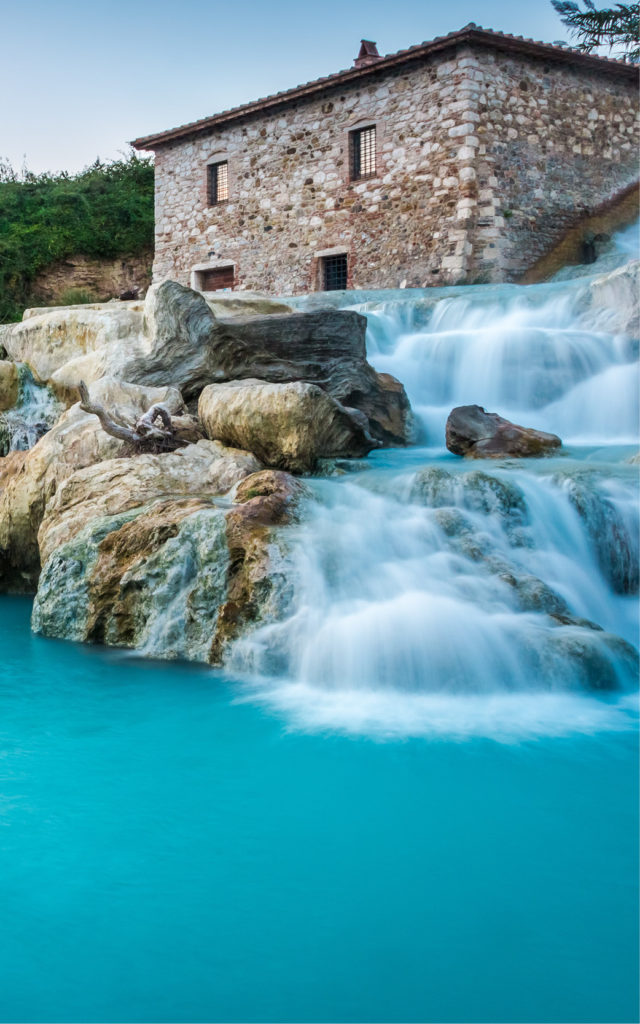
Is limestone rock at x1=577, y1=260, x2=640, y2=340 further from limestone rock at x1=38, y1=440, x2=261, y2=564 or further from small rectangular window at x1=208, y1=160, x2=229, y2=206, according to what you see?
small rectangular window at x1=208, y1=160, x2=229, y2=206

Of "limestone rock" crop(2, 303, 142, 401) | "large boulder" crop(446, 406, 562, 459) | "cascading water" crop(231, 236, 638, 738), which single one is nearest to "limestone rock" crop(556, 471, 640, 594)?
"cascading water" crop(231, 236, 638, 738)

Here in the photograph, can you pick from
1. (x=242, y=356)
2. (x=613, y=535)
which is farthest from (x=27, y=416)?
(x=613, y=535)

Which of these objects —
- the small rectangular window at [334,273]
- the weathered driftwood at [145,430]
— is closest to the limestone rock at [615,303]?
the weathered driftwood at [145,430]

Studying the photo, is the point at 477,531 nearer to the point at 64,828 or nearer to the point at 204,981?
the point at 64,828

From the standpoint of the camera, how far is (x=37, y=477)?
784 cm

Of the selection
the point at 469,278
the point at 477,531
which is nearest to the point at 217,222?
the point at 469,278

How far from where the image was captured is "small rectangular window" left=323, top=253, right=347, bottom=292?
17.5 m

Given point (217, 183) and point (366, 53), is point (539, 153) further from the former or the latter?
point (217, 183)

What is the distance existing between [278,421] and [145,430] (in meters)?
1.12

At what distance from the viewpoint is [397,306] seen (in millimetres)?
12266

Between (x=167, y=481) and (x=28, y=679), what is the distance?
83.1 inches

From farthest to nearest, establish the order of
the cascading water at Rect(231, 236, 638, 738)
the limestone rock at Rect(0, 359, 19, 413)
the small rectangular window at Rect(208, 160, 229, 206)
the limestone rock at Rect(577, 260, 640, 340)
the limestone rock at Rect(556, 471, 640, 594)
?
the small rectangular window at Rect(208, 160, 229, 206), the limestone rock at Rect(577, 260, 640, 340), the limestone rock at Rect(0, 359, 19, 413), the limestone rock at Rect(556, 471, 640, 594), the cascading water at Rect(231, 236, 638, 738)

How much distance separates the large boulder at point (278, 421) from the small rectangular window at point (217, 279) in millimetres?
11890

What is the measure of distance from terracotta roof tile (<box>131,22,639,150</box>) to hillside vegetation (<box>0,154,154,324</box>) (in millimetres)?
3314
